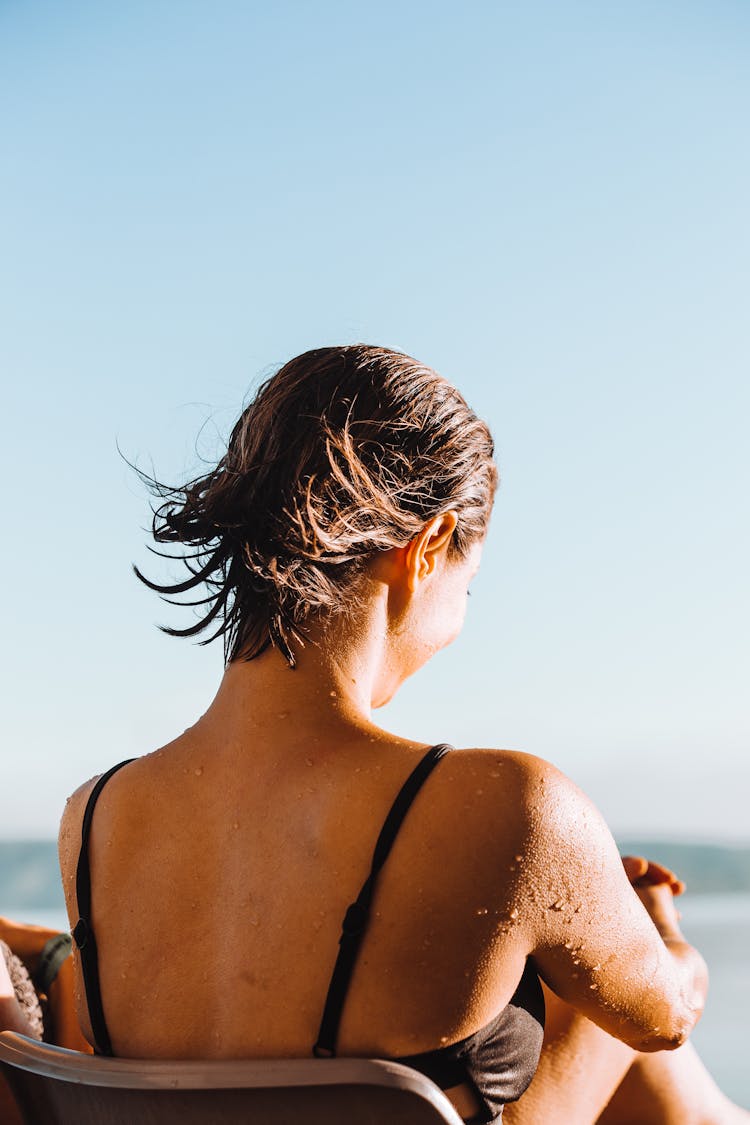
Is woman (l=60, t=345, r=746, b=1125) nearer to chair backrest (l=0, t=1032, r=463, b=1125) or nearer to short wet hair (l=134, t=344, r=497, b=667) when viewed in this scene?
short wet hair (l=134, t=344, r=497, b=667)

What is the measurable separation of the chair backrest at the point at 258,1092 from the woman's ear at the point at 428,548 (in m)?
0.51

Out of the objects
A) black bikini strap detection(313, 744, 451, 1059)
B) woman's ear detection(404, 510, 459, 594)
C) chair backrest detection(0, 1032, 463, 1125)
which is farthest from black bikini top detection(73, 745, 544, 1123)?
woman's ear detection(404, 510, 459, 594)

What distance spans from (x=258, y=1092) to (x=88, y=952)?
35 centimetres

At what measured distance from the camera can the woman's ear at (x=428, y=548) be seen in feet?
3.66

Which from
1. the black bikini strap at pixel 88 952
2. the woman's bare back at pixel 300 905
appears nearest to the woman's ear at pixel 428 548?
the woman's bare back at pixel 300 905

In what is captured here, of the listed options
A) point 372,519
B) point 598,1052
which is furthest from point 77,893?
point 598,1052

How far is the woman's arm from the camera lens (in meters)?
0.89

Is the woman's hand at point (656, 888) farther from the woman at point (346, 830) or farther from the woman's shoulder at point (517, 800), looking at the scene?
the woman's shoulder at point (517, 800)

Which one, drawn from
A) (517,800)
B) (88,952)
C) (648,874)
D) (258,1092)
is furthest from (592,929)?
(648,874)

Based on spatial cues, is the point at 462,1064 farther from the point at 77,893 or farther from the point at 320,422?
the point at 320,422

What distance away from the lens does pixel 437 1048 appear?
90 cm

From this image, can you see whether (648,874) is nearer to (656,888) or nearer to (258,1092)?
(656,888)

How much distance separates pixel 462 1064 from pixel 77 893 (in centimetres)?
42

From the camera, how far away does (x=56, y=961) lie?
5.72 feet
